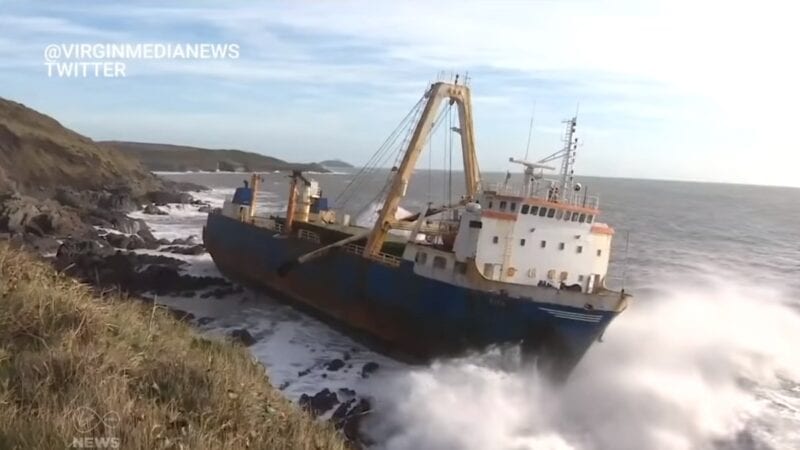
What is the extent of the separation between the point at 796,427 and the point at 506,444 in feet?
25.4

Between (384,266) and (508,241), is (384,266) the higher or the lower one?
the lower one

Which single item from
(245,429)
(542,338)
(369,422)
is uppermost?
(245,429)

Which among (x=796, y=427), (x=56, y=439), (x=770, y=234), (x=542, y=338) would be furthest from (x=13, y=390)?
(x=770, y=234)

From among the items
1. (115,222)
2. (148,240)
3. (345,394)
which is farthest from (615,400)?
(115,222)

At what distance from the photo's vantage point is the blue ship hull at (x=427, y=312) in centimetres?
1648

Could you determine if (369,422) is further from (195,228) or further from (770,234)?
(770,234)

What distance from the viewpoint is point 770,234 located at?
6050cm

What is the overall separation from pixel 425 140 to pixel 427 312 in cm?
732

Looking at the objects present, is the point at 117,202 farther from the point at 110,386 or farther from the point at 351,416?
the point at 110,386

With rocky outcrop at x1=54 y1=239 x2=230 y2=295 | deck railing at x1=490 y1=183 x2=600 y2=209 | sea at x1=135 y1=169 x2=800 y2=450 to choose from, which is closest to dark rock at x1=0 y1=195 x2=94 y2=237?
rocky outcrop at x1=54 y1=239 x2=230 y2=295

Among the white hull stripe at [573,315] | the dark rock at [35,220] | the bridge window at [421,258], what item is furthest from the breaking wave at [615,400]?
the dark rock at [35,220]

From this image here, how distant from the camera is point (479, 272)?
55.9 feet

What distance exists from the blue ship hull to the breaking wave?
71cm

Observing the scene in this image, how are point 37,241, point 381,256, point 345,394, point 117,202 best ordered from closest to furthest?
1. point 345,394
2. point 381,256
3. point 37,241
4. point 117,202
